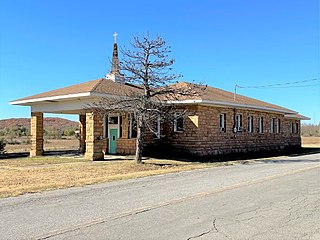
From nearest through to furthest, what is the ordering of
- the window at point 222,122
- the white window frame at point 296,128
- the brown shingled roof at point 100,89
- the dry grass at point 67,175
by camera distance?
the dry grass at point 67,175
the brown shingled roof at point 100,89
the window at point 222,122
the white window frame at point 296,128

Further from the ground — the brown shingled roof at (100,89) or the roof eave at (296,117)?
the brown shingled roof at (100,89)

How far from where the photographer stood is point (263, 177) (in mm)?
13406

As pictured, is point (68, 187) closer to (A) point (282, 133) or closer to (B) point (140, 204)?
(B) point (140, 204)

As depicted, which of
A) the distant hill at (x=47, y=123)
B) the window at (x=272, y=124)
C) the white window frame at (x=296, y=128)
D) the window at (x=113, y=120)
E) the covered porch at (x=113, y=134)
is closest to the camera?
the covered porch at (x=113, y=134)

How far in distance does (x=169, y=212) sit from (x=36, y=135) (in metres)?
18.5

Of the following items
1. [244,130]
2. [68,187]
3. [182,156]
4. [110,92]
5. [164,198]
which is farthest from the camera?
[244,130]

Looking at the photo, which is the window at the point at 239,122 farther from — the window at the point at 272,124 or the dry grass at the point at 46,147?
the dry grass at the point at 46,147

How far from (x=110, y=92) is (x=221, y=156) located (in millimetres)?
8437

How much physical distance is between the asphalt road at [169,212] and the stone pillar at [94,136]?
8.47m

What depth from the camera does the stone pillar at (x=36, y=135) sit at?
23984 mm

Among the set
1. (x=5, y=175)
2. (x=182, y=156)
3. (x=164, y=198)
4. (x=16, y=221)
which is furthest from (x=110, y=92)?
(x=16, y=221)

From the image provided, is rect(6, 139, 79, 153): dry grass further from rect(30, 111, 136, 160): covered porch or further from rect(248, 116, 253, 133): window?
rect(248, 116, 253, 133): window

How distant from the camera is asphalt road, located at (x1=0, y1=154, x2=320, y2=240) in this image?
605cm

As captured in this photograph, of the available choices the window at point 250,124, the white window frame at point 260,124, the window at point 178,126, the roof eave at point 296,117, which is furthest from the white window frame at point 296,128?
the window at point 178,126
